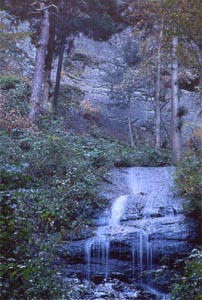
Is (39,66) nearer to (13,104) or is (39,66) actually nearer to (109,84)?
(13,104)

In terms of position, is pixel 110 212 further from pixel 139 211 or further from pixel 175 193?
Answer: pixel 175 193

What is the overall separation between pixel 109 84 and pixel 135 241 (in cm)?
1417

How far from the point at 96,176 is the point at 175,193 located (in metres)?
2.17

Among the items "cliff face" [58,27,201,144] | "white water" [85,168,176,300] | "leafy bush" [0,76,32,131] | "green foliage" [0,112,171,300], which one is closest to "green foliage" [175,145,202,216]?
"white water" [85,168,176,300]

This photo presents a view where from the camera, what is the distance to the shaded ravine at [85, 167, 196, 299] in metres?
8.37

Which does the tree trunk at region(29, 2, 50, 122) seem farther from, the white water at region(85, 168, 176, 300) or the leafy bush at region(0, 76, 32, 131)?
the white water at region(85, 168, 176, 300)

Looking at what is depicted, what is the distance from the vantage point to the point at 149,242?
8594mm

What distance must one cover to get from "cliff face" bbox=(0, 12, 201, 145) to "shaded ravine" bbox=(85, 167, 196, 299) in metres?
8.83

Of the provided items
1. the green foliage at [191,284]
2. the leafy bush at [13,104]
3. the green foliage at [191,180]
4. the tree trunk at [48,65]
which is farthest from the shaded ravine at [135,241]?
the tree trunk at [48,65]

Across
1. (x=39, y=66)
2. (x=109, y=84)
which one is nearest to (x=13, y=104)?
(x=39, y=66)

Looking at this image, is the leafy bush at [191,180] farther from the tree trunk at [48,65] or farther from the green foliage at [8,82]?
the tree trunk at [48,65]

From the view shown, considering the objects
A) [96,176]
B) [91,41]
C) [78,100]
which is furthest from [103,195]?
[91,41]

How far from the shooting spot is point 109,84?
2167cm

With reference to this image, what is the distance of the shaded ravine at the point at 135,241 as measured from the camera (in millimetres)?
8367
